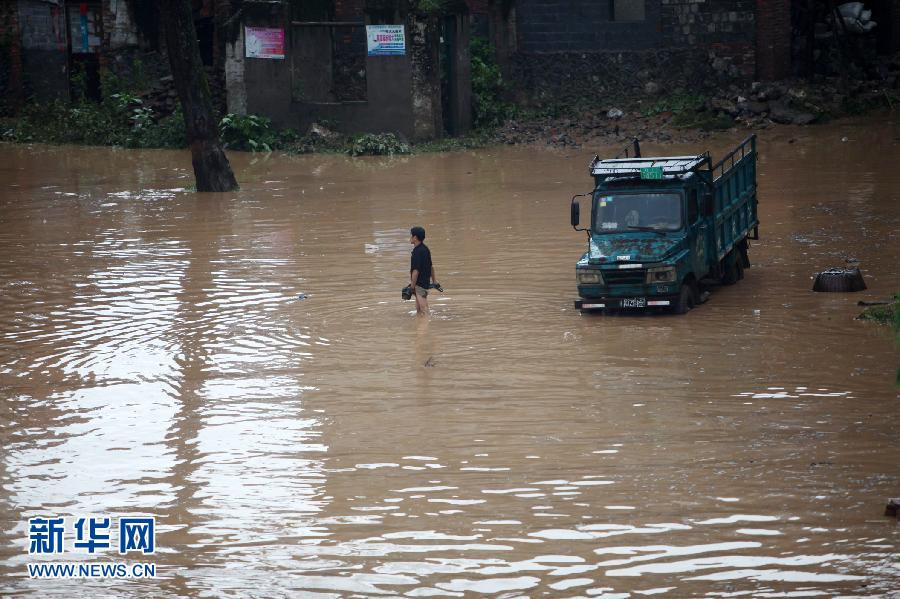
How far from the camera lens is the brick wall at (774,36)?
35375mm

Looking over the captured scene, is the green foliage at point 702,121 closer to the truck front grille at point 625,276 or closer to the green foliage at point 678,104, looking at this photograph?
the green foliage at point 678,104

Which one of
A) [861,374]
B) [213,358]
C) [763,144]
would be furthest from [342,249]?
[763,144]

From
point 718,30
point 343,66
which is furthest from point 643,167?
point 343,66

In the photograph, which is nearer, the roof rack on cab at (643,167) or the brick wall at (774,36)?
the roof rack on cab at (643,167)

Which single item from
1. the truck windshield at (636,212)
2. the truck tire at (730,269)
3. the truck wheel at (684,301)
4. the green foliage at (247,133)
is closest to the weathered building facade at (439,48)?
the green foliage at (247,133)

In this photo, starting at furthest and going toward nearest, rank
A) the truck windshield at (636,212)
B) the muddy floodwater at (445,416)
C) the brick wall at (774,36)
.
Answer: the brick wall at (774,36) → the truck windshield at (636,212) → the muddy floodwater at (445,416)

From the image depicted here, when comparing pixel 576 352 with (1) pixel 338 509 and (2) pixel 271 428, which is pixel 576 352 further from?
(1) pixel 338 509

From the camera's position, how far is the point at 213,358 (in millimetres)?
14602

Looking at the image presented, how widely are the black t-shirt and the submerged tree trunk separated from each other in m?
13.4

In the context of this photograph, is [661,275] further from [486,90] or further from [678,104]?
[486,90]

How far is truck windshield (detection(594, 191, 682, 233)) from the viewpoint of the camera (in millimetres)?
16453

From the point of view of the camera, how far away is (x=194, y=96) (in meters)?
27.7

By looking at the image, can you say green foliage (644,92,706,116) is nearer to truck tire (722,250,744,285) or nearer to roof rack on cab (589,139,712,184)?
truck tire (722,250,744,285)

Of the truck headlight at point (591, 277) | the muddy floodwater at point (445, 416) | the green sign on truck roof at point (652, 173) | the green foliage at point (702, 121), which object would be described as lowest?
the muddy floodwater at point (445, 416)
